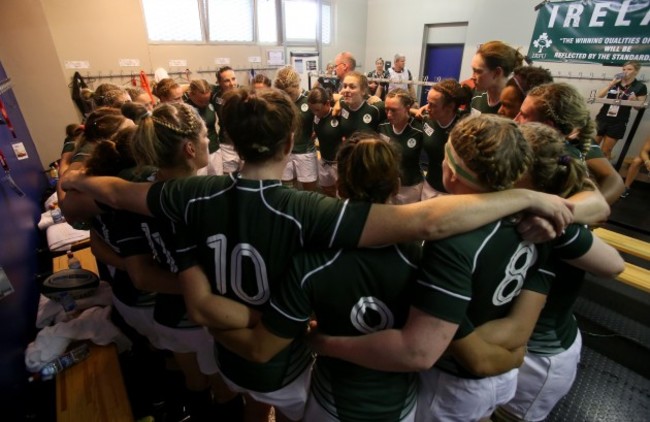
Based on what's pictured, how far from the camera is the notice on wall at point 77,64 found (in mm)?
4900

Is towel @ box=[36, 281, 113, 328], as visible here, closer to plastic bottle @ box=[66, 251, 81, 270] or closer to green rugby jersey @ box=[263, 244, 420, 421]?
plastic bottle @ box=[66, 251, 81, 270]

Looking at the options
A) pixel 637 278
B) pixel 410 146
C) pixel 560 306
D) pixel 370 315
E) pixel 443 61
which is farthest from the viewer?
pixel 443 61

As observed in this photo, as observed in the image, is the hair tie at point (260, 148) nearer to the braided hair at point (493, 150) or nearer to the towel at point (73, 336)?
the braided hair at point (493, 150)

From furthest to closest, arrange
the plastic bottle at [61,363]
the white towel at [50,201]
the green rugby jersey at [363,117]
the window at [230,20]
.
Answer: the window at [230,20]
the green rugby jersey at [363,117]
the white towel at [50,201]
the plastic bottle at [61,363]

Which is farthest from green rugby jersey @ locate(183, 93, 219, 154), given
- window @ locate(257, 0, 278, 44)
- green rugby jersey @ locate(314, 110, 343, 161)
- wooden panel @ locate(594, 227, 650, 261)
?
wooden panel @ locate(594, 227, 650, 261)

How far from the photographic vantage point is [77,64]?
5000 mm

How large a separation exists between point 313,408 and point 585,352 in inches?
87.2

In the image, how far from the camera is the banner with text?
5.16 metres

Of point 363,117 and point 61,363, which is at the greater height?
point 363,117

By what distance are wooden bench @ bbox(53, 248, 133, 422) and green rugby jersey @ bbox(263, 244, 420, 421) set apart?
1177 millimetres

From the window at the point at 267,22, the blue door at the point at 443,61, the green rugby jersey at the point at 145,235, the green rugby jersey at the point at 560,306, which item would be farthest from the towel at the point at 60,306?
the blue door at the point at 443,61

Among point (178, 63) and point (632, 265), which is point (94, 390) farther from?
point (178, 63)

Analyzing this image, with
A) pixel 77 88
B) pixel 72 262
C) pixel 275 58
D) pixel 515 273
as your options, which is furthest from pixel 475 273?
pixel 275 58

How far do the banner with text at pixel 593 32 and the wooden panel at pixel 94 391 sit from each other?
7739mm
